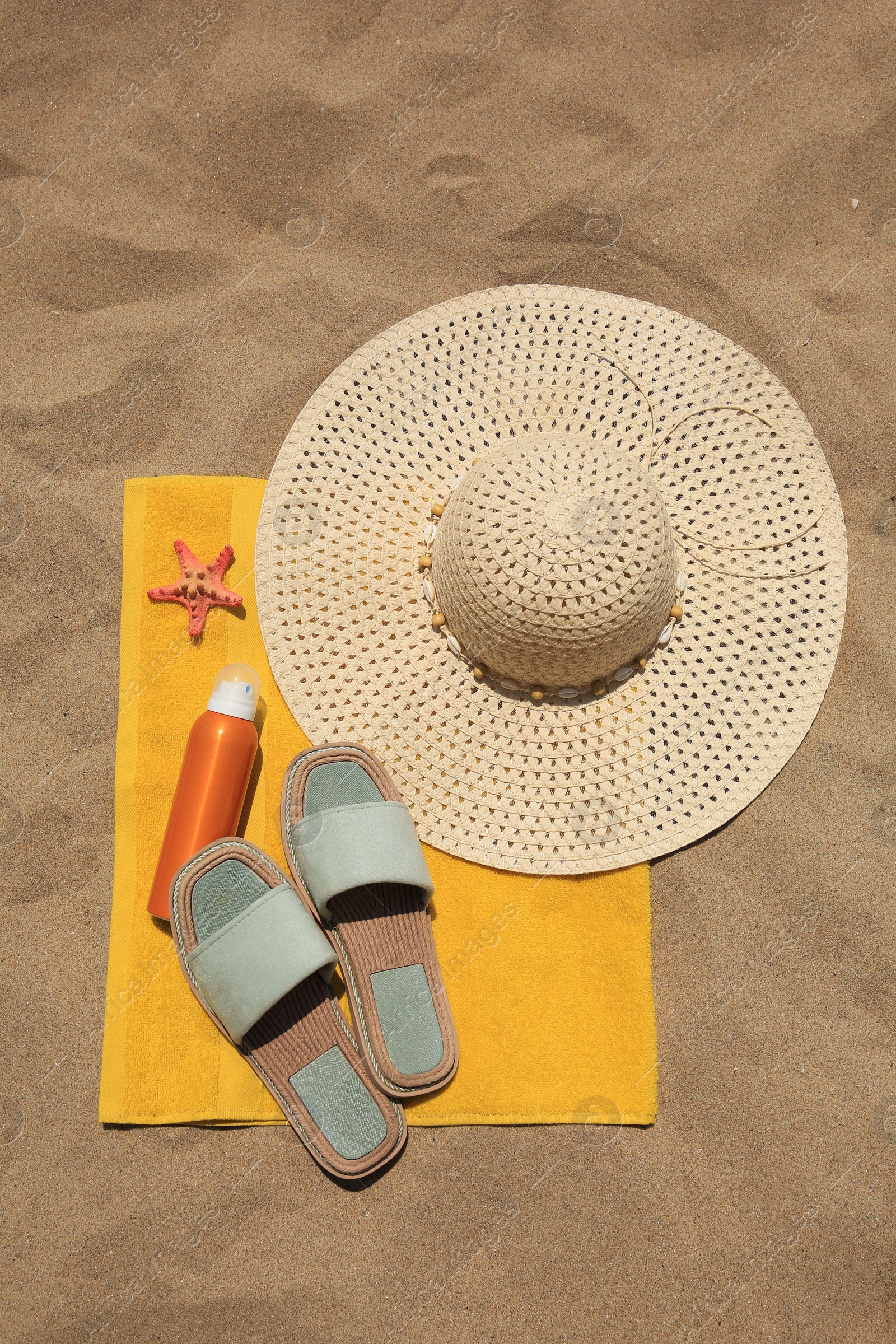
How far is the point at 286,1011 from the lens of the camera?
1.20 meters

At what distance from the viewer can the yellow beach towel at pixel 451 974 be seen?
3.97 feet

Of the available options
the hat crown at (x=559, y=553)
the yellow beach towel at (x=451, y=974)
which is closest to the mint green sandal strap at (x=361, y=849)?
the yellow beach towel at (x=451, y=974)

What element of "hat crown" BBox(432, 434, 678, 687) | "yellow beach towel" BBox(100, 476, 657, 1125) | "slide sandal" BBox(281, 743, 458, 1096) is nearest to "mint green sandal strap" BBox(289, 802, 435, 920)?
"slide sandal" BBox(281, 743, 458, 1096)

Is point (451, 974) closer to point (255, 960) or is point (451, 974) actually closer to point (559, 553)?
point (255, 960)

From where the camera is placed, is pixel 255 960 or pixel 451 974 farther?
pixel 451 974

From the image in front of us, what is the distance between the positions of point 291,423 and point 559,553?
0.57m

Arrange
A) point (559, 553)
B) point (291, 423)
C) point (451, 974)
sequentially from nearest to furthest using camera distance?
1. point (559, 553)
2. point (451, 974)
3. point (291, 423)

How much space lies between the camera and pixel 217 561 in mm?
1285

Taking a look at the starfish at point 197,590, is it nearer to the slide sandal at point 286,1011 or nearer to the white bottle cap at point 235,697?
the white bottle cap at point 235,697

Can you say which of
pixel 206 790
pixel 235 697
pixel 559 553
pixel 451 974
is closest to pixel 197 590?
pixel 235 697

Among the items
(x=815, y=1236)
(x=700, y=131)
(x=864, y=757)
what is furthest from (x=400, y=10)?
(x=815, y=1236)

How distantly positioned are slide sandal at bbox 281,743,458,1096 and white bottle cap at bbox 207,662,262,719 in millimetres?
102

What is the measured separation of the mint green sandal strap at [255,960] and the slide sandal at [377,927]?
0.06 metres

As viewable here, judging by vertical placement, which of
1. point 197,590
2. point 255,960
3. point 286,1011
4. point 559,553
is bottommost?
point 286,1011
